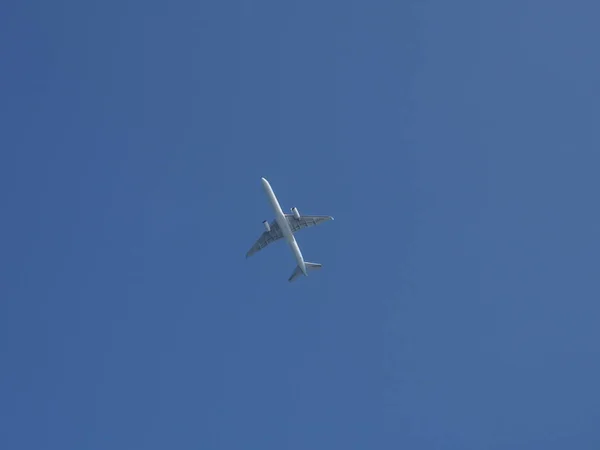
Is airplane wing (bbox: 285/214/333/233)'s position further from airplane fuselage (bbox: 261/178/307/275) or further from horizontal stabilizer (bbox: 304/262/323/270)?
horizontal stabilizer (bbox: 304/262/323/270)

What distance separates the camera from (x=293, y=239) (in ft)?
437

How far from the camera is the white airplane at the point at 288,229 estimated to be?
419 ft

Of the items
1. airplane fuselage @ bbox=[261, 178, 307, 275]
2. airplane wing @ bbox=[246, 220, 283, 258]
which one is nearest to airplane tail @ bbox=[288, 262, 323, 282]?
airplane fuselage @ bbox=[261, 178, 307, 275]

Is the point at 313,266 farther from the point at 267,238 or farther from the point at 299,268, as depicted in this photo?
the point at 267,238

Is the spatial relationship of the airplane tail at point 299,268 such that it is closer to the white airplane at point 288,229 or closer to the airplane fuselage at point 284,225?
the white airplane at point 288,229

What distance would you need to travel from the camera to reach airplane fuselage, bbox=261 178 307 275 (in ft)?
409

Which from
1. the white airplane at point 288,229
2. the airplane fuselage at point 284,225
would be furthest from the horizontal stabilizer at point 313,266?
the airplane fuselage at point 284,225

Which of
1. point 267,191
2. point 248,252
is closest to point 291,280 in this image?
point 248,252

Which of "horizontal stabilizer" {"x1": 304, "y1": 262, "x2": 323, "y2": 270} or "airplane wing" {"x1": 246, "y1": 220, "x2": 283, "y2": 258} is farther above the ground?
"airplane wing" {"x1": 246, "y1": 220, "x2": 283, "y2": 258}

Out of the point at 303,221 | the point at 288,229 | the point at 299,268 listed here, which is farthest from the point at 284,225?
the point at 299,268

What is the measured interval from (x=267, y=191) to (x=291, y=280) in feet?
82.5

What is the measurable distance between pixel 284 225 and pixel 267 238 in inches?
431

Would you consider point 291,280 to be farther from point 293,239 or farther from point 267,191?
point 267,191

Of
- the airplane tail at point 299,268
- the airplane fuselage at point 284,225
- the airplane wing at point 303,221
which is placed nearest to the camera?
the airplane fuselage at point 284,225
